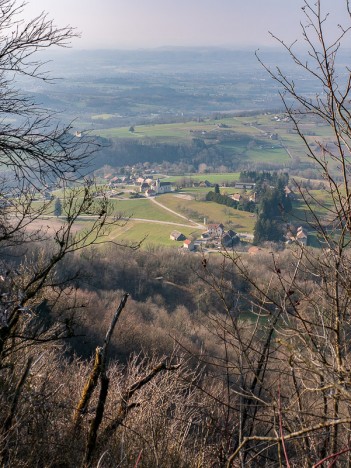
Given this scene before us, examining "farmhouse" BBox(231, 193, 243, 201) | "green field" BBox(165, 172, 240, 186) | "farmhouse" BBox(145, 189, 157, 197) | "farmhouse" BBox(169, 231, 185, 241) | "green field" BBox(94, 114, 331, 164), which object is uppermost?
"green field" BBox(94, 114, 331, 164)

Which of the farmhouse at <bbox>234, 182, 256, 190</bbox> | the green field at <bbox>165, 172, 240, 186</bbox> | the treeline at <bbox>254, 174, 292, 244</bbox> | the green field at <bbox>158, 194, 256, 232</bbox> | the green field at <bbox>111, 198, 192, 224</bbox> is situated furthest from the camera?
the green field at <bbox>165, 172, 240, 186</bbox>

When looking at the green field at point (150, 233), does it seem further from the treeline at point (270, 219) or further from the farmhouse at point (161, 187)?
the farmhouse at point (161, 187)

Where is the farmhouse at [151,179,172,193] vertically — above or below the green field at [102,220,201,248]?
above

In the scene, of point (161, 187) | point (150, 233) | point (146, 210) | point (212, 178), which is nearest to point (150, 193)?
point (161, 187)

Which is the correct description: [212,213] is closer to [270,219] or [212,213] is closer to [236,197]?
[236,197]

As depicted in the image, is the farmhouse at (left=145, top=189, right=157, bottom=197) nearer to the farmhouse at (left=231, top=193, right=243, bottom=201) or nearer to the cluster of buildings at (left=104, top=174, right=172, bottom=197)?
the cluster of buildings at (left=104, top=174, right=172, bottom=197)

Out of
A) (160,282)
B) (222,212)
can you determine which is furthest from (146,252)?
(222,212)

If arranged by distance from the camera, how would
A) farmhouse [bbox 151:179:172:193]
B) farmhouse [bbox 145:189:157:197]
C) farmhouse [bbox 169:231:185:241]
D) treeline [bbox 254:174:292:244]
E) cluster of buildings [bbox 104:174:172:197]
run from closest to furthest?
1. treeline [bbox 254:174:292:244]
2. farmhouse [bbox 169:231:185:241]
3. farmhouse [bbox 145:189:157:197]
4. cluster of buildings [bbox 104:174:172:197]
5. farmhouse [bbox 151:179:172:193]

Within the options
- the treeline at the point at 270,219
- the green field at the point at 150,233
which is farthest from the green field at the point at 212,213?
the green field at the point at 150,233

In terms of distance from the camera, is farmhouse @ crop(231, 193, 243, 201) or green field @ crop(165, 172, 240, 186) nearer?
farmhouse @ crop(231, 193, 243, 201)

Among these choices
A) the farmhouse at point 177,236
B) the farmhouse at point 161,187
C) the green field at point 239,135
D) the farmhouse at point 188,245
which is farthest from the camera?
the green field at point 239,135

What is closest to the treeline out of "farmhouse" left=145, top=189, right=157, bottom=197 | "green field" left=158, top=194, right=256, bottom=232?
"green field" left=158, top=194, right=256, bottom=232
